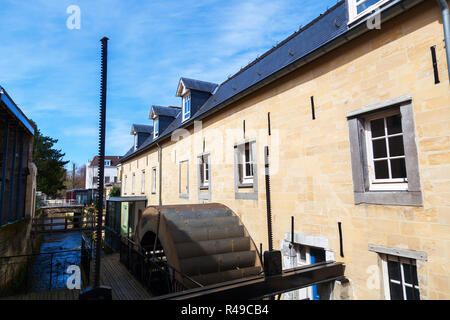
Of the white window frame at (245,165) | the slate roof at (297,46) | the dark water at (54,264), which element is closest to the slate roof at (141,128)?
the dark water at (54,264)

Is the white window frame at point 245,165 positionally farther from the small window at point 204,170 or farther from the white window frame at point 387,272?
the white window frame at point 387,272

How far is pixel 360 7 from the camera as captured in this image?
15.9 feet

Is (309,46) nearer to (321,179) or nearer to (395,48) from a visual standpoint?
(395,48)

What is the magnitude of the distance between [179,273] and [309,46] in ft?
19.2

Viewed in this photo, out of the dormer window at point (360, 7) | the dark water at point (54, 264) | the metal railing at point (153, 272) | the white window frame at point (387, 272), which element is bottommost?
the dark water at point (54, 264)

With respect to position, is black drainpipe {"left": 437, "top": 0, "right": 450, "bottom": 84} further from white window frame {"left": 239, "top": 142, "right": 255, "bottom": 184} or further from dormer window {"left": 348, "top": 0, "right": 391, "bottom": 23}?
white window frame {"left": 239, "top": 142, "right": 255, "bottom": 184}

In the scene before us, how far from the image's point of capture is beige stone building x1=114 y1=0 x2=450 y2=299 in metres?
3.69

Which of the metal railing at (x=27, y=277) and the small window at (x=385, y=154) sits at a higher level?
the small window at (x=385, y=154)

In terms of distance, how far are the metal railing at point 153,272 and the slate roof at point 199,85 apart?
286 inches

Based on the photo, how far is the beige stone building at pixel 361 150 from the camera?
3.69 meters

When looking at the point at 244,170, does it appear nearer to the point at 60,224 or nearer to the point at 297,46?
the point at 297,46

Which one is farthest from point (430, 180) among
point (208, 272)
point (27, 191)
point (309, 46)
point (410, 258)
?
point (27, 191)

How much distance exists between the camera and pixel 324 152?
17.0 feet

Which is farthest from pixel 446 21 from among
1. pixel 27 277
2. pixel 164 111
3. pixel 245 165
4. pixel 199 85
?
pixel 164 111
